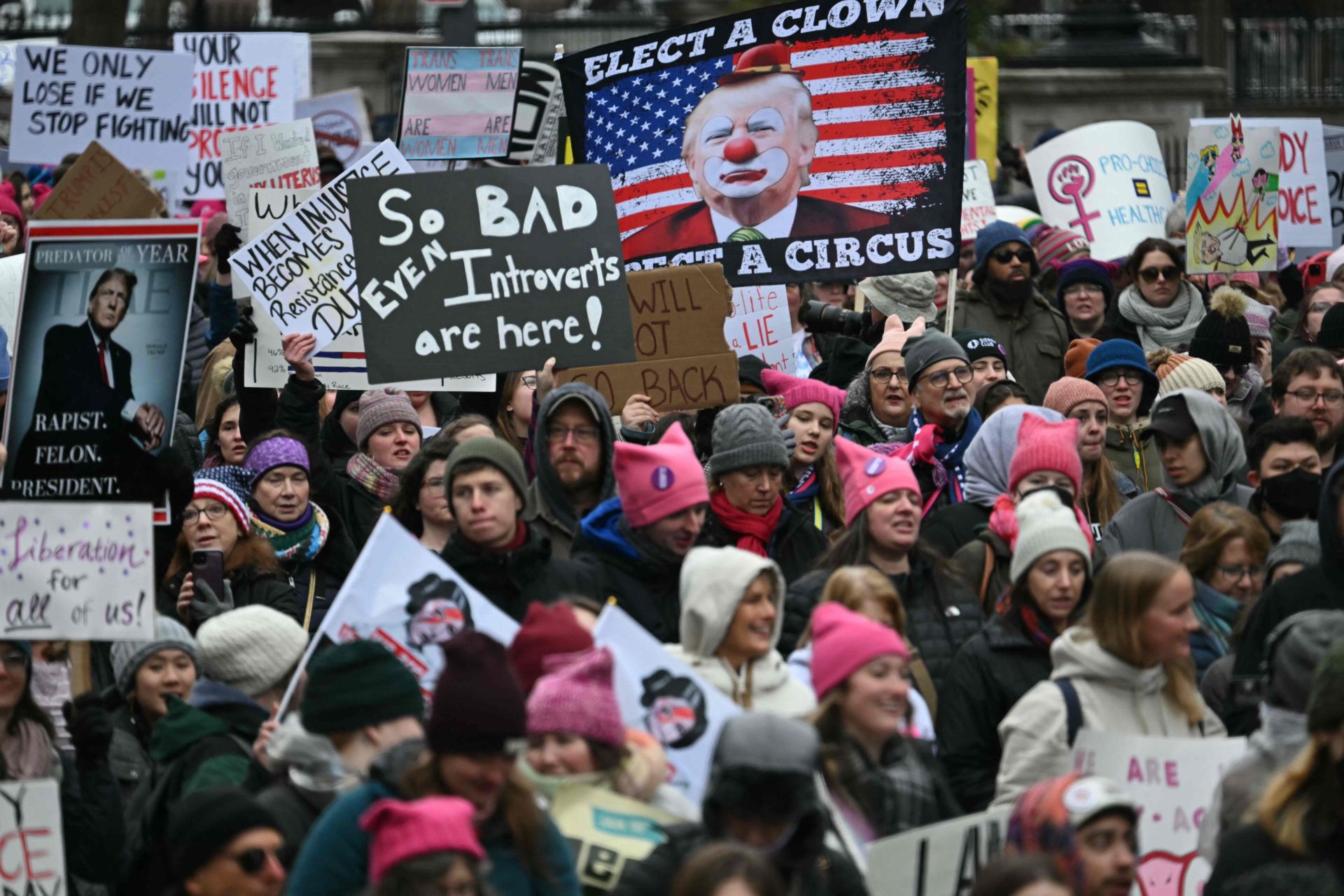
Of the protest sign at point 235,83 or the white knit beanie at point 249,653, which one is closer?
the white knit beanie at point 249,653

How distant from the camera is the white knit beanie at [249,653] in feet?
20.1

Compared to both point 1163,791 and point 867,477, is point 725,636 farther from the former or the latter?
point 867,477

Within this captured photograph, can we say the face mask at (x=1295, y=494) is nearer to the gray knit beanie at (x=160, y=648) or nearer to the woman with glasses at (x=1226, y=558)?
the woman with glasses at (x=1226, y=558)

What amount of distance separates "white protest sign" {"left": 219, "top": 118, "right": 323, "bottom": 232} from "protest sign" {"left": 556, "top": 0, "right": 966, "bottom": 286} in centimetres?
236

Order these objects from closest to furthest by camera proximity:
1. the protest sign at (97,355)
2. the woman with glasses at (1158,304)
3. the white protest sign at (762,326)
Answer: the protest sign at (97,355) < the white protest sign at (762,326) < the woman with glasses at (1158,304)

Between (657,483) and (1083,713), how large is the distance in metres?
1.53

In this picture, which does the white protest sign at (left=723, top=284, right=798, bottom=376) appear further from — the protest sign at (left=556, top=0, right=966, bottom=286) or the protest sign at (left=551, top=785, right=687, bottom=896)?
the protest sign at (left=551, top=785, right=687, bottom=896)

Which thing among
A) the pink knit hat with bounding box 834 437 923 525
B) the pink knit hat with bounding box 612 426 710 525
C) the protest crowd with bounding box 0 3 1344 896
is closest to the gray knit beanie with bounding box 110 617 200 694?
the protest crowd with bounding box 0 3 1344 896

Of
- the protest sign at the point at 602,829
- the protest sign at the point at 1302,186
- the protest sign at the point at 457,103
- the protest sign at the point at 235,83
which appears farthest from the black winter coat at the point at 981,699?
the protest sign at the point at 235,83

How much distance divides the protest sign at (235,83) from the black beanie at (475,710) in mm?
10377

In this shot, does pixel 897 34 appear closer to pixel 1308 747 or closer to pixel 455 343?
pixel 455 343

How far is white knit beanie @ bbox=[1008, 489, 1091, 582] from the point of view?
20.8 ft

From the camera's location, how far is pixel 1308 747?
4.69m

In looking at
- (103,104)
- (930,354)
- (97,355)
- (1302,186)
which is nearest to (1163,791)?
(97,355)
